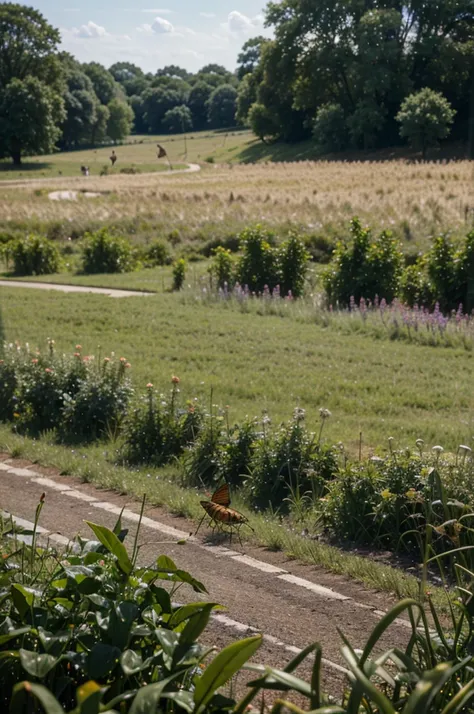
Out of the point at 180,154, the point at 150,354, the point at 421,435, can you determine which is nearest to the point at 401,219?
the point at 150,354

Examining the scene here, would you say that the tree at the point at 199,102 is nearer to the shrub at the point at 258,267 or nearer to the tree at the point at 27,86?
the tree at the point at 27,86

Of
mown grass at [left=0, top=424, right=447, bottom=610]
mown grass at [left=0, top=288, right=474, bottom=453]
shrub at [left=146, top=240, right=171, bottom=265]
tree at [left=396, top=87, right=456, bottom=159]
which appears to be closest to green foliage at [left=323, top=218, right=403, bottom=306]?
mown grass at [left=0, top=288, right=474, bottom=453]

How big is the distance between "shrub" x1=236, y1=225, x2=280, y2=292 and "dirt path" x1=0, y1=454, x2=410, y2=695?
463 inches

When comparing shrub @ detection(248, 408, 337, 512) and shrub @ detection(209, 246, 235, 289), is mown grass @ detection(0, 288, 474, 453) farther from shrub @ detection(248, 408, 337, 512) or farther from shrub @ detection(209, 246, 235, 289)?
shrub @ detection(209, 246, 235, 289)

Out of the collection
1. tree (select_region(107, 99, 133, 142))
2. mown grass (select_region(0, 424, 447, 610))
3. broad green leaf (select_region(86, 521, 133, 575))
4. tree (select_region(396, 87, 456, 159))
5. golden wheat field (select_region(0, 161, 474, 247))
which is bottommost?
mown grass (select_region(0, 424, 447, 610))

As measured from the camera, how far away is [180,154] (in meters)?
92.6

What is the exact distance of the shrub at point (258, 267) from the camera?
57.8 feet

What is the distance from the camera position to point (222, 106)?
401 ft

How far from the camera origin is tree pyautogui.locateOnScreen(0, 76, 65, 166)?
69875 millimetres

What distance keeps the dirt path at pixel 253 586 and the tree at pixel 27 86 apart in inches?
2655

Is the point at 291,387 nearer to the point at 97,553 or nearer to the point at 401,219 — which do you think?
the point at 97,553

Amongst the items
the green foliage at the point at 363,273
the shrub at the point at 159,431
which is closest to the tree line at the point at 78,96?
the green foliage at the point at 363,273

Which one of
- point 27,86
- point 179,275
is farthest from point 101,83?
point 179,275

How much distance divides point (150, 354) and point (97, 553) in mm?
8690
